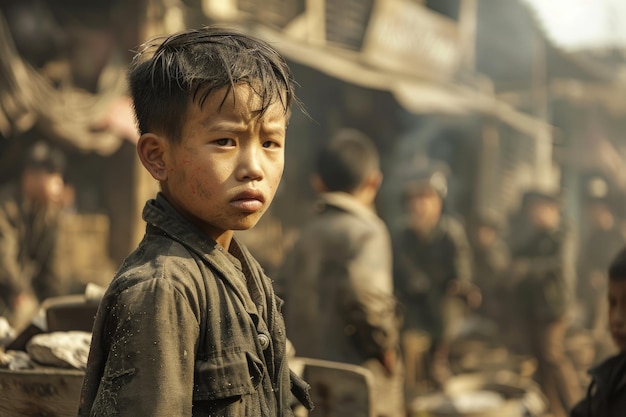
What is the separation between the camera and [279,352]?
1837 mm

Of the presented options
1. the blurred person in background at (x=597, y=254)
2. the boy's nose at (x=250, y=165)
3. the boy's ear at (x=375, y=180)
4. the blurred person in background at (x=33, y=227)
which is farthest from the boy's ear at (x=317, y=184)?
the boy's nose at (x=250, y=165)

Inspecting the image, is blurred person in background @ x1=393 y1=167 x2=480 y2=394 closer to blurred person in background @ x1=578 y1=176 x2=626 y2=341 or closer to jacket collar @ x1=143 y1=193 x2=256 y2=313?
blurred person in background @ x1=578 y1=176 x2=626 y2=341

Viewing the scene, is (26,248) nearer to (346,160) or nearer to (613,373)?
(346,160)

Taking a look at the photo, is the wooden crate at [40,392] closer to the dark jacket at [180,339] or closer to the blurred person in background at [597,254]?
the dark jacket at [180,339]

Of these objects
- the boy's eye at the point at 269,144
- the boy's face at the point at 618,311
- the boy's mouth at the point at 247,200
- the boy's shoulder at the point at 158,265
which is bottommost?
the boy's face at the point at 618,311

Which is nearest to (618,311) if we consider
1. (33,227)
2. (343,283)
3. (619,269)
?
(619,269)

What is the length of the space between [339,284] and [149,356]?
527cm

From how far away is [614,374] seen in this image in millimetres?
3338

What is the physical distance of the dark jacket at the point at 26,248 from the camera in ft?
22.8

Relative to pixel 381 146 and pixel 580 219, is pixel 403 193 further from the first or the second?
pixel 580 219

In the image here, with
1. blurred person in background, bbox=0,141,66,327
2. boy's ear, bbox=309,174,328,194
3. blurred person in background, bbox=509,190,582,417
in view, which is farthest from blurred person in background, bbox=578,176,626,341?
blurred person in background, bbox=0,141,66,327

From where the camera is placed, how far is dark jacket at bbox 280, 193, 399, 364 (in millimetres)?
6668

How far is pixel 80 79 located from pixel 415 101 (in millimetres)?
2967

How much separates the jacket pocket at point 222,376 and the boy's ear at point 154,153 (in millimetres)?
399
